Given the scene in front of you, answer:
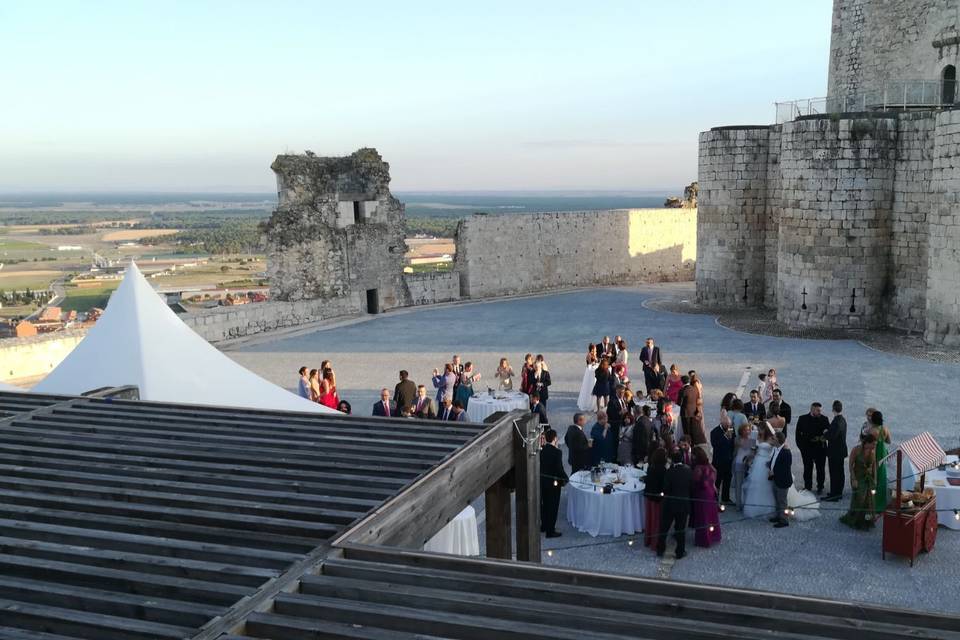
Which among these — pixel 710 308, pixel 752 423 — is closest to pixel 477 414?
pixel 752 423

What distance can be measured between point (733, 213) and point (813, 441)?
15829 mm

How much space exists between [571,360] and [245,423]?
38.9ft

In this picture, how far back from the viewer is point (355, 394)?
14.7m

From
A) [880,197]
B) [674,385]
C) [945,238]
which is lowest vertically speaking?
[674,385]

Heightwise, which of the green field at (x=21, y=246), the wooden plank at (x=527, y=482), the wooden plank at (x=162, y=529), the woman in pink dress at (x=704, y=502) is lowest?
the green field at (x=21, y=246)

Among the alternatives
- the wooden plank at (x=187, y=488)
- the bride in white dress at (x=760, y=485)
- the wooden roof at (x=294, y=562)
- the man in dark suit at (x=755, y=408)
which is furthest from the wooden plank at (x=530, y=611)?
the man in dark suit at (x=755, y=408)

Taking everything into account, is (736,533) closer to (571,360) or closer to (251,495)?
(251,495)

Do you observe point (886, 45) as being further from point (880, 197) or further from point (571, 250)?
point (571, 250)

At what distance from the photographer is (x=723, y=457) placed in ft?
29.5

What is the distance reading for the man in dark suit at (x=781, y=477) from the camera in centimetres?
836

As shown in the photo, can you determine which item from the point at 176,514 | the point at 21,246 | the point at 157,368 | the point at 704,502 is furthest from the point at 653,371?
the point at 21,246

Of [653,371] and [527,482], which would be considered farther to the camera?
[653,371]

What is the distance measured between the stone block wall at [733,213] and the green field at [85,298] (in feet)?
165

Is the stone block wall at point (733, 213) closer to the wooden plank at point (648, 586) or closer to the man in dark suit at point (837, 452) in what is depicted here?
the man in dark suit at point (837, 452)
